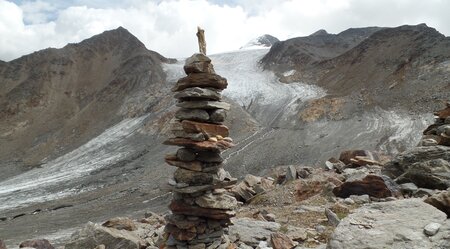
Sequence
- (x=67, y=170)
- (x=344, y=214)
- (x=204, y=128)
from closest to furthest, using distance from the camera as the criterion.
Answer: (x=204, y=128) → (x=344, y=214) → (x=67, y=170)

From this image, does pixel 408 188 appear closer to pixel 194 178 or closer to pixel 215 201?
pixel 215 201

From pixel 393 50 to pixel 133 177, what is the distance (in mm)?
46464

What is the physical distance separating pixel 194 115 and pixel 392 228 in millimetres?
5675

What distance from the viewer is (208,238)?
10.7 m

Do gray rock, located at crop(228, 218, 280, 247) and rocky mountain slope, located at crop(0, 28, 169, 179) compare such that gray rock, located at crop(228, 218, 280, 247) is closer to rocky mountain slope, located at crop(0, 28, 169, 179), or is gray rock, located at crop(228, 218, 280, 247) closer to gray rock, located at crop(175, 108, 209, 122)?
gray rock, located at crop(175, 108, 209, 122)

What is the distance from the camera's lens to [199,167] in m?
10.9

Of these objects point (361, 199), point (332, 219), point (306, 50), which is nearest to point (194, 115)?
point (332, 219)

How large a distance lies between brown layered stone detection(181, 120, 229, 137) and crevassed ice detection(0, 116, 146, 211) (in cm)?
3636

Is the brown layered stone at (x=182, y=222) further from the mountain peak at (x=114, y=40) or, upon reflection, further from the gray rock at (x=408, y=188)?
the mountain peak at (x=114, y=40)

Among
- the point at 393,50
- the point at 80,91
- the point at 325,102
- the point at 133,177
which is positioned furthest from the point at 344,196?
the point at 80,91

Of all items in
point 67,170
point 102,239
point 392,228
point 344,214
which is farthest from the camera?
point 67,170

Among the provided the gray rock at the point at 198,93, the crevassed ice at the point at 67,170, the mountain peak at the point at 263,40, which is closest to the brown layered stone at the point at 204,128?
the gray rock at the point at 198,93

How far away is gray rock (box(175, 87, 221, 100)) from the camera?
428 inches

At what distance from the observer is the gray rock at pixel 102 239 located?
11906 mm
